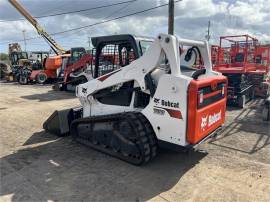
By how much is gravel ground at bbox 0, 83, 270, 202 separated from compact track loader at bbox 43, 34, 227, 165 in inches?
15.8

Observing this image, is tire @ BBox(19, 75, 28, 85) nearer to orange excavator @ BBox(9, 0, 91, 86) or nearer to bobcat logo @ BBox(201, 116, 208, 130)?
orange excavator @ BBox(9, 0, 91, 86)

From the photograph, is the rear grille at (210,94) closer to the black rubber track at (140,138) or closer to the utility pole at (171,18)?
the black rubber track at (140,138)

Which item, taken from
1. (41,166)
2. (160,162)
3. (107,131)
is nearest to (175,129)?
(160,162)

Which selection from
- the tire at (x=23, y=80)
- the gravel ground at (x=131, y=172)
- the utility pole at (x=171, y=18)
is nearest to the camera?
the gravel ground at (x=131, y=172)

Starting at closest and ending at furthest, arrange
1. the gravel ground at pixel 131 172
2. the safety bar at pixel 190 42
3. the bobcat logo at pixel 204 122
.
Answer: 1. the gravel ground at pixel 131 172
2. the bobcat logo at pixel 204 122
3. the safety bar at pixel 190 42

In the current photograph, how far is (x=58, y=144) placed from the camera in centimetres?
604

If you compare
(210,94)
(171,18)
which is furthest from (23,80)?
(210,94)

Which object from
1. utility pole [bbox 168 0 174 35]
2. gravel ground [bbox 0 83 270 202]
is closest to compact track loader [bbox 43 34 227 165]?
gravel ground [bbox 0 83 270 202]

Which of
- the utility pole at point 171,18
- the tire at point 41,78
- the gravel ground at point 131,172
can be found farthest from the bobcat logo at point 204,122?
the tire at point 41,78

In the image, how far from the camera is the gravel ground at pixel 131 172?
3.92 meters

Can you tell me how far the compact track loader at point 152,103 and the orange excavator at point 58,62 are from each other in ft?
29.4

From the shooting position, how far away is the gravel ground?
154 inches

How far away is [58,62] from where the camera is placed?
1886cm

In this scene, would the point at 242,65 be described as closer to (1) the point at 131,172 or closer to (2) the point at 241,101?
(2) the point at 241,101
